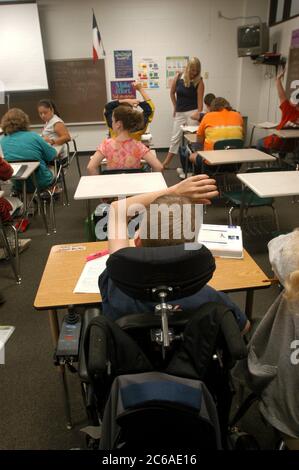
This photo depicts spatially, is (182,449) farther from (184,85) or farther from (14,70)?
(14,70)

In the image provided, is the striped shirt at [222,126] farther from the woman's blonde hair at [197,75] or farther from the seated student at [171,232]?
the seated student at [171,232]

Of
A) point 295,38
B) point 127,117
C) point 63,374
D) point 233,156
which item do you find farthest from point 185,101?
point 63,374

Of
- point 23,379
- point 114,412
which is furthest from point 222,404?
point 23,379

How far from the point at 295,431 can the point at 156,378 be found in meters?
0.56

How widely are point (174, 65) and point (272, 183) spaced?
193 inches

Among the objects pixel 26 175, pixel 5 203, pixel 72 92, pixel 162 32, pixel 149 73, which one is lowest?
pixel 5 203

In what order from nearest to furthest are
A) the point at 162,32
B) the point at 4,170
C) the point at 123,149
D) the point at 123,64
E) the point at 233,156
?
the point at 4,170, the point at 123,149, the point at 233,156, the point at 162,32, the point at 123,64

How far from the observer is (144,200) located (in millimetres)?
1212

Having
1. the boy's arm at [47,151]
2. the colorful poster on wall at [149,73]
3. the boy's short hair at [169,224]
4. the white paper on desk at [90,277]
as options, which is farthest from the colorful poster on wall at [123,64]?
the boy's short hair at [169,224]

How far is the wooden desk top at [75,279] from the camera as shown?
1317 mm

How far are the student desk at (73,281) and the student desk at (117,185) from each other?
0.81 metres

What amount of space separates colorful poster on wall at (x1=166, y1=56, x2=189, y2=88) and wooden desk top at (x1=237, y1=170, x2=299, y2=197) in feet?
14.9

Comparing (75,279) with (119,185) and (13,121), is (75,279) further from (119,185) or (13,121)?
(13,121)
